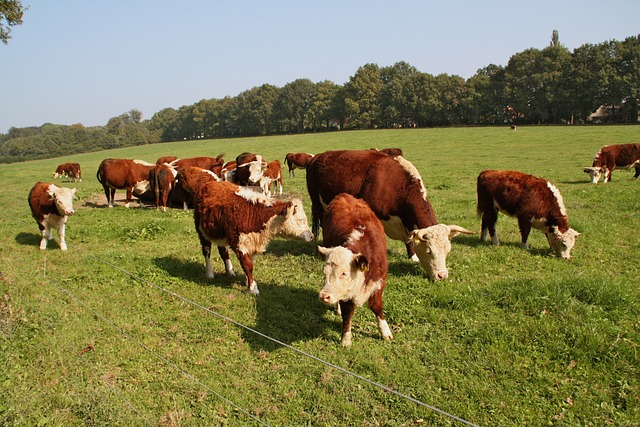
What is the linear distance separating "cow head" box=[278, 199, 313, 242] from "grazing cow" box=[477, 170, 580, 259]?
4504 mm

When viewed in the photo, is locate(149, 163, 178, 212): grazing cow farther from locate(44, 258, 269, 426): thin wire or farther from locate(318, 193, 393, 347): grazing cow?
locate(318, 193, 393, 347): grazing cow

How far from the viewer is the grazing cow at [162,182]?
15.2 meters

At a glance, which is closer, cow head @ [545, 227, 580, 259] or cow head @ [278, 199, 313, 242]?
cow head @ [278, 199, 313, 242]

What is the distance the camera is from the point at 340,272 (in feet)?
15.1

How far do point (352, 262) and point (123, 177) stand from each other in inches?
544

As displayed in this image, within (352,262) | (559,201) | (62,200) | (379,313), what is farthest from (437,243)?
(62,200)

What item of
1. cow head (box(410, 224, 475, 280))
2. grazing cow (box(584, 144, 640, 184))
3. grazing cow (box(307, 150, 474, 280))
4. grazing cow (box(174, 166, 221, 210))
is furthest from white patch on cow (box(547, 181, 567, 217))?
grazing cow (box(584, 144, 640, 184))

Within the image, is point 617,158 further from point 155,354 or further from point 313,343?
point 155,354

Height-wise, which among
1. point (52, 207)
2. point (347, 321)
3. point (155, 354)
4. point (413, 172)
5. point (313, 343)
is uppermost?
point (413, 172)

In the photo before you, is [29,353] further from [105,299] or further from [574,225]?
[574,225]

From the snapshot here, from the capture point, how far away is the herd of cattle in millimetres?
5129

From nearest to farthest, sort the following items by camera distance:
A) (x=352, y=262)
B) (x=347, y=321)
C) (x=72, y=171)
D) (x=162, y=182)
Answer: (x=352, y=262) → (x=347, y=321) → (x=162, y=182) → (x=72, y=171)

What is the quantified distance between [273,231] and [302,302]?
4.34ft

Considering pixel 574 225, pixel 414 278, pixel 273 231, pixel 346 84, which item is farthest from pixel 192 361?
pixel 346 84
